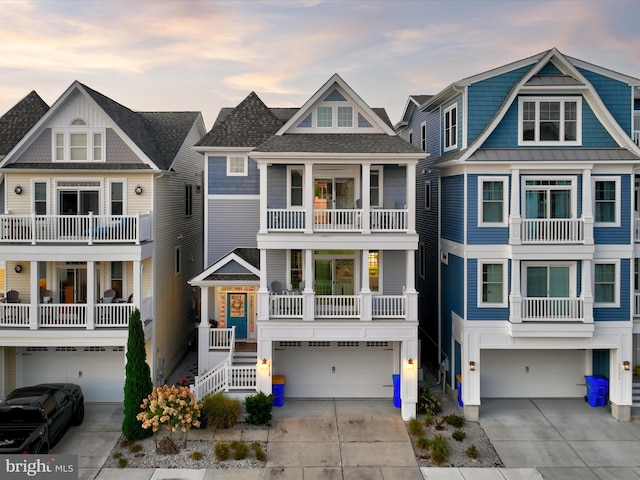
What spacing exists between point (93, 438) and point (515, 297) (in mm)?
13562

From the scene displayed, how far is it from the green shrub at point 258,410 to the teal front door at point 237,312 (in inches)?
159

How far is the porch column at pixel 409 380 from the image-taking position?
51.9 ft

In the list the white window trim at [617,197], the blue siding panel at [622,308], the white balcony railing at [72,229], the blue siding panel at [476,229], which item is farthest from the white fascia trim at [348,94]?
the blue siding panel at [622,308]

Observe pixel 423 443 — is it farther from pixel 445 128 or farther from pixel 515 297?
pixel 445 128

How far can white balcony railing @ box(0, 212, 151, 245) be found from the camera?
15.9 meters

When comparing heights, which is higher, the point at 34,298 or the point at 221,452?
the point at 34,298

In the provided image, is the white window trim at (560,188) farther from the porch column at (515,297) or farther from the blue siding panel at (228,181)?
the blue siding panel at (228,181)

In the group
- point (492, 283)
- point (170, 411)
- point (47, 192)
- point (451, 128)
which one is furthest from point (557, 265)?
point (47, 192)

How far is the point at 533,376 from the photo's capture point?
17609mm

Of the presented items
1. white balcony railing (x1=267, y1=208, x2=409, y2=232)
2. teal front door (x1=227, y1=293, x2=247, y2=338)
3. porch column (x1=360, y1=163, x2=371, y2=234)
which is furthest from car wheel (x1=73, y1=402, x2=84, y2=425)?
porch column (x1=360, y1=163, x2=371, y2=234)

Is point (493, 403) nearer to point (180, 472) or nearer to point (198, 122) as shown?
point (180, 472)

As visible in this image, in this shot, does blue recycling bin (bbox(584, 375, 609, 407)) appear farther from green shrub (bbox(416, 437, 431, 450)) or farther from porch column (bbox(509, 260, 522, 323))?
green shrub (bbox(416, 437, 431, 450))

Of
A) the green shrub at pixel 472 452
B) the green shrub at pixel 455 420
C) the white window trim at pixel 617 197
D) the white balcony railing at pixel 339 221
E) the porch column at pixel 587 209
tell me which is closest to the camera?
the green shrub at pixel 472 452

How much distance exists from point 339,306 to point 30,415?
948 cm
